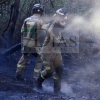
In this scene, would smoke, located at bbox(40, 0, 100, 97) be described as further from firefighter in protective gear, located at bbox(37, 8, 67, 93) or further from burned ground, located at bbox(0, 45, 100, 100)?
firefighter in protective gear, located at bbox(37, 8, 67, 93)

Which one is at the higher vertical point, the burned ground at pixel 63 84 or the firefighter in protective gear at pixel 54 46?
the firefighter in protective gear at pixel 54 46

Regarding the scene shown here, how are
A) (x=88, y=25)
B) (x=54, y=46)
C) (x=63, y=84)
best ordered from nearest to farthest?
1. (x=54, y=46)
2. (x=63, y=84)
3. (x=88, y=25)

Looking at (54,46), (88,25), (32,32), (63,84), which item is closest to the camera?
(54,46)

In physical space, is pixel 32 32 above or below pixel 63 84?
above

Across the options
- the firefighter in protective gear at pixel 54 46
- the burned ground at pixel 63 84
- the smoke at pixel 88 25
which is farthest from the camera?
the smoke at pixel 88 25

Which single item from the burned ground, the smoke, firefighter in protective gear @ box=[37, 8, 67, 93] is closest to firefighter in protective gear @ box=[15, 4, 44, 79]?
the burned ground

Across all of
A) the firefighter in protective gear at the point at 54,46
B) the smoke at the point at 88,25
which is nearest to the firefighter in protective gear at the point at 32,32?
the firefighter in protective gear at the point at 54,46

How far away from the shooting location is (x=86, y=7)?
48.7 ft

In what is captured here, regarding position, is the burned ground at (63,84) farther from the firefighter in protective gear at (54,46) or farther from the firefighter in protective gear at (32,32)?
the firefighter in protective gear at (54,46)

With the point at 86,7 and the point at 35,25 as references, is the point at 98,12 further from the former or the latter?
the point at 35,25

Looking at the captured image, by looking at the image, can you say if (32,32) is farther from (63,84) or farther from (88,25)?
(88,25)

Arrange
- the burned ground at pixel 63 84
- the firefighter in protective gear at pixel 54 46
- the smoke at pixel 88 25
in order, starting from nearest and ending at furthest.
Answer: the burned ground at pixel 63 84
the firefighter in protective gear at pixel 54 46
the smoke at pixel 88 25

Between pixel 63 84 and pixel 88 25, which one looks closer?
pixel 63 84

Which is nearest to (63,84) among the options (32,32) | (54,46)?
(54,46)
